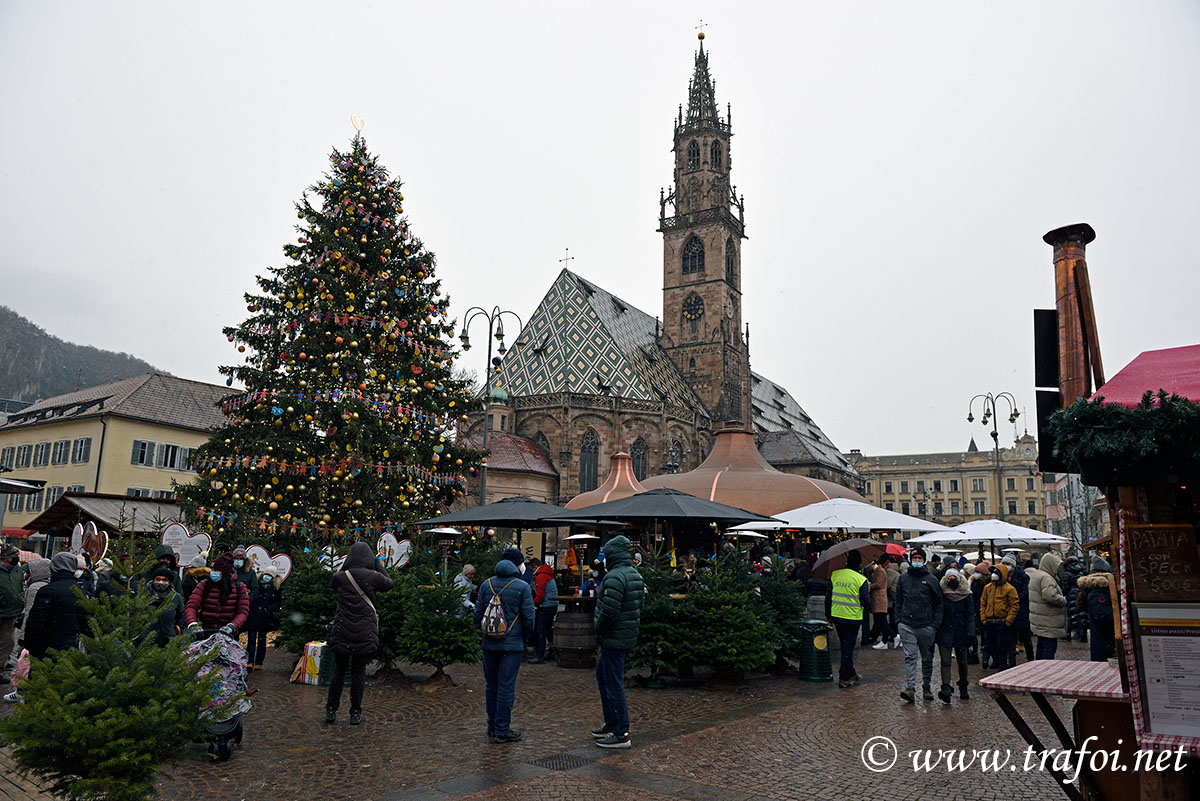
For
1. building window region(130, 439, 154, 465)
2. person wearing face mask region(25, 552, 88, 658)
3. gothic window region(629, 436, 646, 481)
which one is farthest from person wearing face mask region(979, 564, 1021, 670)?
building window region(130, 439, 154, 465)

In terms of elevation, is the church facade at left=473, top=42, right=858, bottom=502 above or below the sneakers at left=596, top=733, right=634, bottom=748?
above

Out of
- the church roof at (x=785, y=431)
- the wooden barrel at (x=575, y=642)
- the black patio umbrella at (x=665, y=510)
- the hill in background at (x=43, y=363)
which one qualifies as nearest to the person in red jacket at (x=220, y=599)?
the wooden barrel at (x=575, y=642)

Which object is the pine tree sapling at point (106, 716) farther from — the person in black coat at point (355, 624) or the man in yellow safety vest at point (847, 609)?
the man in yellow safety vest at point (847, 609)

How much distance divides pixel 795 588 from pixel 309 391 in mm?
11171

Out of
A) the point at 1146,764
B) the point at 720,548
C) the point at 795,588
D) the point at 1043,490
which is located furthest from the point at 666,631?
the point at 1043,490

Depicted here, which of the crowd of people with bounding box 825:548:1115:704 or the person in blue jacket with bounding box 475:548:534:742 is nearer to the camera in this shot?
the person in blue jacket with bounding box 475:548:534:742

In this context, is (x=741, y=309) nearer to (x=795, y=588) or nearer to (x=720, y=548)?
(x=720, y=548)

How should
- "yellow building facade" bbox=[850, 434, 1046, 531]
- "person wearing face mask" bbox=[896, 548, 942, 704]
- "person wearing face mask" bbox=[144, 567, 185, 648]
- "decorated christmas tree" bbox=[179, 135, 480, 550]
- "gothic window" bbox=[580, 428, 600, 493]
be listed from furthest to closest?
"yellow building facade" bbox=[850, 434, 1046, 531] → "gothic window" bbox=[580, 428, 600, 493] → "decorated christmas tree" bbox=[179, 135, 480, 550] → "person wearing face mask" bbox=[896, 548, 942, 704] → "person wearing face mask" bbox=[144, 567, 185, 648]

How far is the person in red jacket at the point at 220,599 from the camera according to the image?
29.2 ft

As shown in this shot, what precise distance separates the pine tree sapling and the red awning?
16.7ft

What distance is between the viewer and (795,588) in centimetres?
1235

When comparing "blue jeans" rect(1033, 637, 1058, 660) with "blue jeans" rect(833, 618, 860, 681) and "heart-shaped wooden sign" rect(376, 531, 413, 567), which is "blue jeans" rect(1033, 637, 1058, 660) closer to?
"blue jeans" rect(833, 618, 860, 681)

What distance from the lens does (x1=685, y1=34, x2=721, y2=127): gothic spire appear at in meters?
60.0

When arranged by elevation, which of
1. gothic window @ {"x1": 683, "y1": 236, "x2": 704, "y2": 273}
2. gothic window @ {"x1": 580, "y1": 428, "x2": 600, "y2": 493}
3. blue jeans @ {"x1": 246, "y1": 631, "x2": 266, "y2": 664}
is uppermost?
gothic window @ {"x1": 683, "y1": 236, "x2": 704, "y2": 273}
